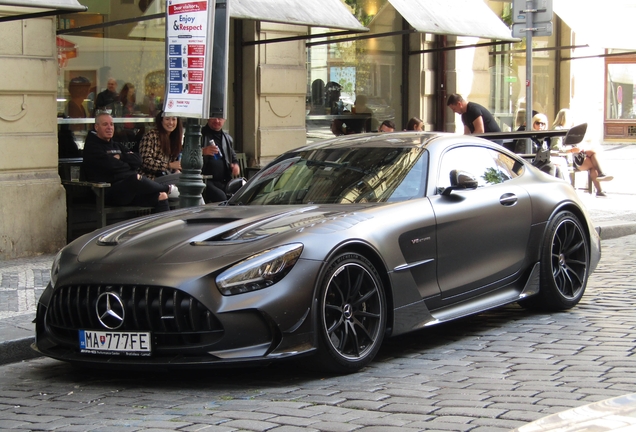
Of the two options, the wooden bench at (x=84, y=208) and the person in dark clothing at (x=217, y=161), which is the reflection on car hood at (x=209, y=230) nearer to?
the wooden bench at (x=84, y=208)

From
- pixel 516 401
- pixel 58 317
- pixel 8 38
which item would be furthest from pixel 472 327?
pixel 8 38

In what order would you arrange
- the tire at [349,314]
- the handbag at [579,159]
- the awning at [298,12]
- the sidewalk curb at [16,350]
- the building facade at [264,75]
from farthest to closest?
the handbag at [579,159] → the awning at [298,12] → the building facade at [264,75] → the sidewalk curb at [16,350] → the tire at [349,314]

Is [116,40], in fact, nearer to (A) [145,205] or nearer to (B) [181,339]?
(A) [145,205]

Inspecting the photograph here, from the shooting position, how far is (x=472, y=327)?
7082 millimetres

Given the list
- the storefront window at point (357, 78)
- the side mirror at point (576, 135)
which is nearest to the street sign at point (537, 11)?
the storefront window at point (357, 78)

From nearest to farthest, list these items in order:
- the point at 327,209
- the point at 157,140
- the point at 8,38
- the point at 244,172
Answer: the point at 327,209, the point at 8,38, the point at 157,140, the point at 244,172

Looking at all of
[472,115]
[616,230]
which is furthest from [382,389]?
[472,115]

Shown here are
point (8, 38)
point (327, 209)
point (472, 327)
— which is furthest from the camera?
point (8, 38)

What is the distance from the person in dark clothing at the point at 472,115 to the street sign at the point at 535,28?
1765mm

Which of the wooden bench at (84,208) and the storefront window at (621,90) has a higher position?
the storefront window at (621,90)

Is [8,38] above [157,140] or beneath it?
above

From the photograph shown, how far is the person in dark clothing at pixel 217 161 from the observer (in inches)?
456

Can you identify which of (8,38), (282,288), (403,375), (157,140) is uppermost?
(8,38)

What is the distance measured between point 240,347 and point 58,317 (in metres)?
1.14
